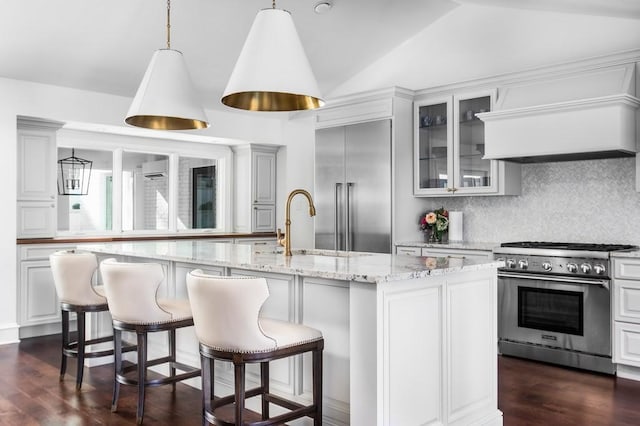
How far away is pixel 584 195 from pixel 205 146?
448 centimetres

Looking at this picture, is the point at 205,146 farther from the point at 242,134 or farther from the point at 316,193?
the point at 316,193

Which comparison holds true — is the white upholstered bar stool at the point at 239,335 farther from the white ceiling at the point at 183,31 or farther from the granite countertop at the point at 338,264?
the white ceiling at the point at 183,31

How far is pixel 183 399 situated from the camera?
3.68 meters

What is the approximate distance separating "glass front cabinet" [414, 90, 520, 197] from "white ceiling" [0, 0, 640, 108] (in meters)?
0.87

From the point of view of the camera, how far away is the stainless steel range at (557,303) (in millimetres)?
4246

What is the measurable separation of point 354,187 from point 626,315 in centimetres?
279

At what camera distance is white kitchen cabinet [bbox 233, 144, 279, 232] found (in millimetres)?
7352

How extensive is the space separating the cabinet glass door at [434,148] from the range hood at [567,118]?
624 millimetres

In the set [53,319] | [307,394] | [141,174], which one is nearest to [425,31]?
[141,174]

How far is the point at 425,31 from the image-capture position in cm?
590

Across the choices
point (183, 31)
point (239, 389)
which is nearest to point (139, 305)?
point (239, 389)

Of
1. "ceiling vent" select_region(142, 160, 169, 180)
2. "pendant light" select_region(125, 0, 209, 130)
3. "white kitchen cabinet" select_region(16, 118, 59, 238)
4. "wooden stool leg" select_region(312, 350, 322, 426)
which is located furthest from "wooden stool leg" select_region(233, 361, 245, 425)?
"ceiling vent" select_region(142, 160, 169, 180)

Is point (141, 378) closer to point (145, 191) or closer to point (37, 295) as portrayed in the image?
point (37, 295)

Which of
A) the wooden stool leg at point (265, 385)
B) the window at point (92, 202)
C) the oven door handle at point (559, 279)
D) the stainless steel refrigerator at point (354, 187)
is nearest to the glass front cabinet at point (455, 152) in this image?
the stainless steel refrigerator at point (354, 187)
